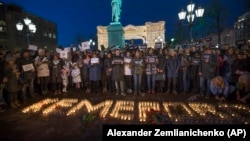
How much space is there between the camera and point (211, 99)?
1146 centimetres

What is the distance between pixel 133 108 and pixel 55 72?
195 inches

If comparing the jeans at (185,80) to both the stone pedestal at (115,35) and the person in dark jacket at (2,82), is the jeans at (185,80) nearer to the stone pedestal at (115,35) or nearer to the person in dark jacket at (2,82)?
the person in dark jacket at (2,82)

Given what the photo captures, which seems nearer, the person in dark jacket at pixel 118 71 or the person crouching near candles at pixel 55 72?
the person in dark jacket at pixel 118 71

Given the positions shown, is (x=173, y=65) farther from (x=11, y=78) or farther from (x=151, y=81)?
(x=11, y=78)

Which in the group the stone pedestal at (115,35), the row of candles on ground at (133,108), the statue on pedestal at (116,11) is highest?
the statue on pedestal at (116,11)

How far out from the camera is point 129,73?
13.0 m

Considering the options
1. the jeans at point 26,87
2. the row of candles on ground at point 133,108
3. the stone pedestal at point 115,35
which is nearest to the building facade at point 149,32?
the stone pedestal at point 115,35

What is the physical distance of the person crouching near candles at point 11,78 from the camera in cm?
1035

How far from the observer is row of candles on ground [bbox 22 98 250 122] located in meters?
8.84

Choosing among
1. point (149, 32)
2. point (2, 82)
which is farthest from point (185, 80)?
point (149, 32)

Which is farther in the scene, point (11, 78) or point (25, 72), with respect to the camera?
point (25, 72)

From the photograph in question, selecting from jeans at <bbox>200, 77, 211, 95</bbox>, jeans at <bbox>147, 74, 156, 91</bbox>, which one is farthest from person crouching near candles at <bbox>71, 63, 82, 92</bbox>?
jeans at <bbox>200, 77, 211, 95</bbox>

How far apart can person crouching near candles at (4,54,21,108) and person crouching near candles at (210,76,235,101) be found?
8.43 meters

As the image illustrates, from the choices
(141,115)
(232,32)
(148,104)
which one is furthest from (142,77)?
(232,32)
